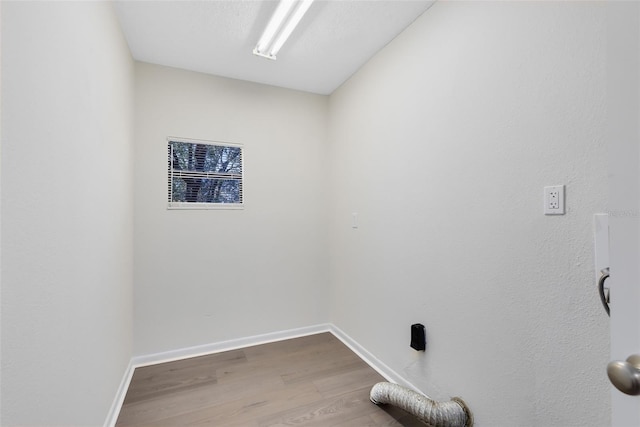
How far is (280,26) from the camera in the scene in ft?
5.91

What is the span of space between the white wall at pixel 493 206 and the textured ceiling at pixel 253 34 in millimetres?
231

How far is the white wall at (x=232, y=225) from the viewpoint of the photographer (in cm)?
228

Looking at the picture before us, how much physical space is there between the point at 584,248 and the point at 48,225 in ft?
6.43

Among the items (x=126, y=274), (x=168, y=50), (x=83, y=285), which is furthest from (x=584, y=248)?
(x=168, y=50)

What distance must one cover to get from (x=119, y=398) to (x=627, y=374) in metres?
2.47

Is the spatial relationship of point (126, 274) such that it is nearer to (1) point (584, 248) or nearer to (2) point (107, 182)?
(2) point (107, 182)

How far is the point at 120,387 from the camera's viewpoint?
181cm

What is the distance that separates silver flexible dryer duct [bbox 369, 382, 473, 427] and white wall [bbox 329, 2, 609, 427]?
7 centimetres

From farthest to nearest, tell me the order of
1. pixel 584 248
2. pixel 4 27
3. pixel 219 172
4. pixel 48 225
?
1. pixel 219 172
2. pixel 584 248
3. pixel 48 225
4. pixel 4 27

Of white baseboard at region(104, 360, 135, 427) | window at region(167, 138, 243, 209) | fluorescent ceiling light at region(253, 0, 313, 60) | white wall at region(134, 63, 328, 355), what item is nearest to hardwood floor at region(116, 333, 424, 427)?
white baseboard at region(104, 360, 135, 427)

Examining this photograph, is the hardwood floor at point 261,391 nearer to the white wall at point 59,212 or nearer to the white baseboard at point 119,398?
the white baseboard at point 119,398

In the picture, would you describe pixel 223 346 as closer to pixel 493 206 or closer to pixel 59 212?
pixel 59 212

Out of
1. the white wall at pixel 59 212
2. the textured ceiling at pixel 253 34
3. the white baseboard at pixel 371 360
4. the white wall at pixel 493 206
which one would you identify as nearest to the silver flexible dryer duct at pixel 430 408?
the white wall at pixel 493 206

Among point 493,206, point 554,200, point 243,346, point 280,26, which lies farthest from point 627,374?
point 243,346
